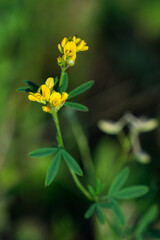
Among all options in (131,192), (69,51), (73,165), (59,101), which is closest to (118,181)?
(131,192)

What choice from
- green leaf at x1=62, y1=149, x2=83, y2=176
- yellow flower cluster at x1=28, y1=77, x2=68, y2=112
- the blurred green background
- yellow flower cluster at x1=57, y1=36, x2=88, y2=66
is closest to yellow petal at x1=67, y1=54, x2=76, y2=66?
yellow flower cluster at x1=57, y1=36, x2=88, y2=66

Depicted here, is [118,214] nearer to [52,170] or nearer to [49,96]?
[52,170]

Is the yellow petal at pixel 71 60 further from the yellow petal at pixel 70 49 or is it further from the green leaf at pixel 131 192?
the green leaf at pixel 131 192

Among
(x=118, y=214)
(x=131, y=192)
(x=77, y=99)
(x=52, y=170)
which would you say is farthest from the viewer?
(x=77, y=99)

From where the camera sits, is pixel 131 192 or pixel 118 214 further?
pixel 131 192

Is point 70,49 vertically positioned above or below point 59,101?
above

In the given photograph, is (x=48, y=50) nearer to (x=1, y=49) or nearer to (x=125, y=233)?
(x=1, y=49)

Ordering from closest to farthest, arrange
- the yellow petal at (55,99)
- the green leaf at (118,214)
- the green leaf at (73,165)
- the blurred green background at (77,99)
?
the yellow petal at (55,99) < the green leaf at (73,165) < the green leaf at (118,214) < the blurred green background at (77,99)

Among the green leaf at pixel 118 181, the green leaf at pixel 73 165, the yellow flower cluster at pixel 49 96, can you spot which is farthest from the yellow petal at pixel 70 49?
the green leaf at pixel 118 181

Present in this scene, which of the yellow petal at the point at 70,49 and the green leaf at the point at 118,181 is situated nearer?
the yellow petal at the point at 70,49
